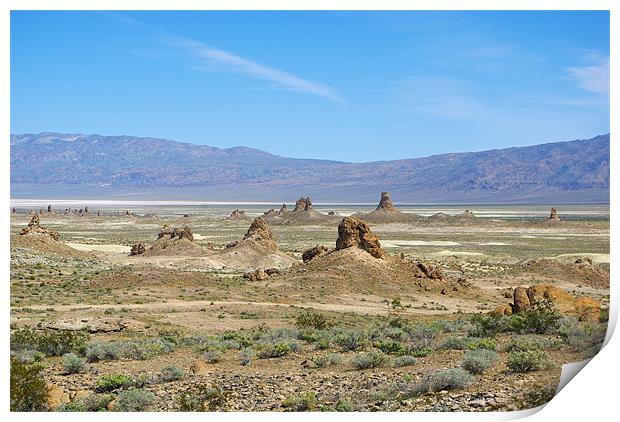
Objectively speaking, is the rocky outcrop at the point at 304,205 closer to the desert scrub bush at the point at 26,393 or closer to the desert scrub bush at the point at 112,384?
the desert scrub bush at the point at 112,384

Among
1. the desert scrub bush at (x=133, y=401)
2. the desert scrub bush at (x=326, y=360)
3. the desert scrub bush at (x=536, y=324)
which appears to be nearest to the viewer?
the desert scrub bush at (x=133, y=401)

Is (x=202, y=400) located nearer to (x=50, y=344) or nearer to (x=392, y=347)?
(x=392, y=347)

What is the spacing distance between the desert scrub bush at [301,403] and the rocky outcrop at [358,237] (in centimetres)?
2412

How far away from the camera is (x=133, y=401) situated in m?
10.8

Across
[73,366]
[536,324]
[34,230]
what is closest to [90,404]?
[73,366]

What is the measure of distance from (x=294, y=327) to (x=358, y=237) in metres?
15.0

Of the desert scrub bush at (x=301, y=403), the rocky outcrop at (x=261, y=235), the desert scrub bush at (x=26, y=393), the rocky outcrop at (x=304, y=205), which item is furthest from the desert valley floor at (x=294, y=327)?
the rocky outcrop at (x=304, y=205)

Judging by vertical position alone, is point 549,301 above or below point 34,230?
below

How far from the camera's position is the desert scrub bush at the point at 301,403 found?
34.8ft

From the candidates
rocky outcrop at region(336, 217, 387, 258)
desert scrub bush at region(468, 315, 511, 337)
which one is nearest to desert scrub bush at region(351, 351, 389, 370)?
desert scrub bush at region(468, 315, 511, 337)

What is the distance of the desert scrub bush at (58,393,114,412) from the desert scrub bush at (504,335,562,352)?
23.4ft

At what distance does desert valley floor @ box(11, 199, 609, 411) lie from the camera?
11.1 m
